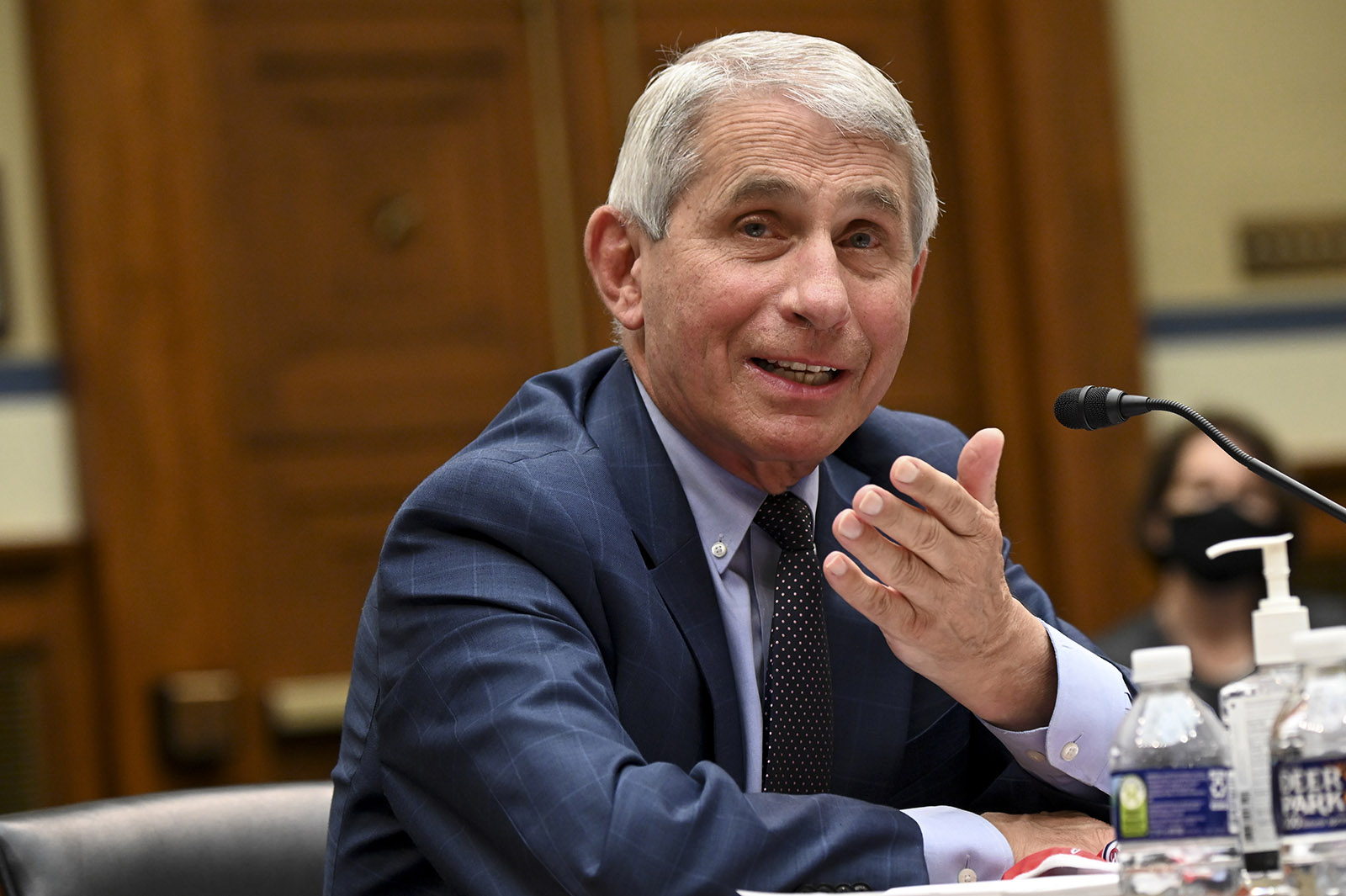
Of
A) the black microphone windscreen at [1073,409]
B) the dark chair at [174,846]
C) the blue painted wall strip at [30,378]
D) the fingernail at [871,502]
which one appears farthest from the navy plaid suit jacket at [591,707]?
the blue painted wall strip at [30,378]

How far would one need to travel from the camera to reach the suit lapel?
4.86 ft

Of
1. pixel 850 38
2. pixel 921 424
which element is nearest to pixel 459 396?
pixel 850 38

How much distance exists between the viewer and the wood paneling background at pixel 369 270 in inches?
130

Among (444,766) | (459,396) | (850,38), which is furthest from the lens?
(850,38)

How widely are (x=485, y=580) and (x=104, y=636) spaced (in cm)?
220

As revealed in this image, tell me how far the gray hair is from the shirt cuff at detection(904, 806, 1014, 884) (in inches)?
24.1

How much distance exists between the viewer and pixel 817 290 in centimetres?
153

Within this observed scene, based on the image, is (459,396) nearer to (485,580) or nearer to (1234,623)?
(1234,623)

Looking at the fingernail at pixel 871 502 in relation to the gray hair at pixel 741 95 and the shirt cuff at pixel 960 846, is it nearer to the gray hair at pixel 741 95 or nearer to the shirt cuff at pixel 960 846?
the shirt cuff at pixel 960 846

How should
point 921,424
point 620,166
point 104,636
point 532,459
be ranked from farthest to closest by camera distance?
point 104,636 < point 921,424 < point 620,166 < point 532,459

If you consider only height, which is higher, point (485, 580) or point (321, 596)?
point (485, 580)

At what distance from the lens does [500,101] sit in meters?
3.71

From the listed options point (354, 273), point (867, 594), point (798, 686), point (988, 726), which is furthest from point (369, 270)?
point (867, 594)

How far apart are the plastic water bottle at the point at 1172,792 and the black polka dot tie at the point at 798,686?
48cm
